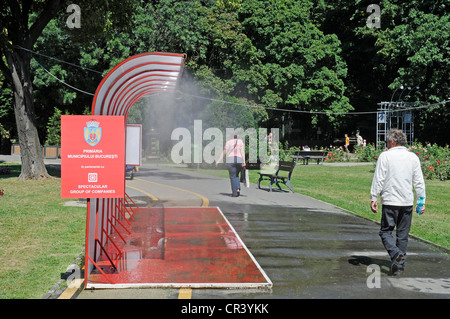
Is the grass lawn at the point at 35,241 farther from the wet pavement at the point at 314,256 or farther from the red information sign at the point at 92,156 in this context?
the red information sign at the point at 92,156

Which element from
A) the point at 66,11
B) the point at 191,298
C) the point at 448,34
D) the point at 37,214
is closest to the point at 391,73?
the point at 448,34

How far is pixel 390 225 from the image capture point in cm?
687

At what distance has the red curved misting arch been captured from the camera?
266 inches

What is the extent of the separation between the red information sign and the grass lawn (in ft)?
3.82

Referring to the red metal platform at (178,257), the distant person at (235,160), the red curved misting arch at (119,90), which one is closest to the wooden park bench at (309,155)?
the distant person at (235,160)

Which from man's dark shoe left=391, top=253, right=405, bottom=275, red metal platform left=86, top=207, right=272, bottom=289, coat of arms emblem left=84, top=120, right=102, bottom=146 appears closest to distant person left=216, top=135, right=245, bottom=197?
red metal platform left=86, top=207, right=272, bottom=289

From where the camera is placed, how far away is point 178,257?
7387mm

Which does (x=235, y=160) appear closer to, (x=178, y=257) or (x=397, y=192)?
(x=178, y=257)

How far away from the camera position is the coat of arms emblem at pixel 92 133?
629 centimetres

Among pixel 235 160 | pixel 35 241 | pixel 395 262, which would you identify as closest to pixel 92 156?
pixel 35 241

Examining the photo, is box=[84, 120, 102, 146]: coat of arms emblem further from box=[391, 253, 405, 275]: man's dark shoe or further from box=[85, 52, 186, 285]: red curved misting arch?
box=[391, 253, 405, 275]: man's dark shoe

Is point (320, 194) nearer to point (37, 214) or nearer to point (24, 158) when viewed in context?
point (37, 214)

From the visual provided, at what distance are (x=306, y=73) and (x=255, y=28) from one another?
598 centimetres

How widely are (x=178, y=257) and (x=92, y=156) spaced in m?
2.06
